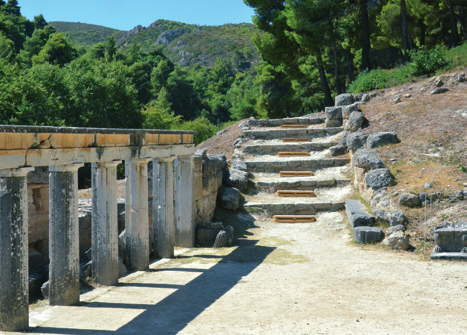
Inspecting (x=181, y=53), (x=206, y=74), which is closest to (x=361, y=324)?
(x=206, y=74)

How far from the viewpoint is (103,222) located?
367 inches

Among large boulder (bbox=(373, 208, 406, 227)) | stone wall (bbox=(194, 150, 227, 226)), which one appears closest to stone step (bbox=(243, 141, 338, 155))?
stone wall (bbox=(194, 150, 227, 226))

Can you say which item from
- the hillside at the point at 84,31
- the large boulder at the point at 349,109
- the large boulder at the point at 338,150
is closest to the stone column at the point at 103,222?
the large boulder at the point at 338,150

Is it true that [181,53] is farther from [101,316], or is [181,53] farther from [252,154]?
[101,316]

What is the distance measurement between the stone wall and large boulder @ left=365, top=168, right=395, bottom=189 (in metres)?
4.34

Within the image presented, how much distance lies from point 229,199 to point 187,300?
23.3 ft

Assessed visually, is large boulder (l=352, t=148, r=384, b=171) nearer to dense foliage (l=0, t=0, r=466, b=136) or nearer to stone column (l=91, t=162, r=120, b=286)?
dense foliage (l=0, t=0, r=466, b=136)

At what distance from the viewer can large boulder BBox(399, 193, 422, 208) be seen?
13211mm

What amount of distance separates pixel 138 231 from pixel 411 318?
5.48 metres

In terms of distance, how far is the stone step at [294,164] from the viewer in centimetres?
1817

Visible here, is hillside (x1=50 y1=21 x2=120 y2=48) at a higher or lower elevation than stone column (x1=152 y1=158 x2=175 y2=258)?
higher

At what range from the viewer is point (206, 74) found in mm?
87000

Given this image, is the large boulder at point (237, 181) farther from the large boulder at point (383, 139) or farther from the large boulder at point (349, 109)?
the large boulder at point (349, 109)

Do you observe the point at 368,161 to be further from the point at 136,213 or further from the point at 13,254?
the point at 13,254
